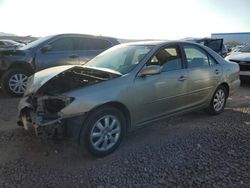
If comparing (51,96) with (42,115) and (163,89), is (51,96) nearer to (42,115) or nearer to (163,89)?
(42,115)

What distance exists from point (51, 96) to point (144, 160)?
143 cm

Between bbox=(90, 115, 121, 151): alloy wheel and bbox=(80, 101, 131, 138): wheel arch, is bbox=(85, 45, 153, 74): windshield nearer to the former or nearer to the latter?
bbox=(80, 101, 131, 138): wheel arch

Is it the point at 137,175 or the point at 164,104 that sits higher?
the point at 164,104

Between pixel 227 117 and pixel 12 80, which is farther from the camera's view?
pixel 12 80

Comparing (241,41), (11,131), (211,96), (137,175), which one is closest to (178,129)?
(211,96)

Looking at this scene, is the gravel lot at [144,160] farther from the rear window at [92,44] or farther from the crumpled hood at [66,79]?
the rear window at [92,44]

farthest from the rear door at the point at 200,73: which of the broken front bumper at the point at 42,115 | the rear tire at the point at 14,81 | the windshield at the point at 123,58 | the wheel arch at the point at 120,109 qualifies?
the rear tire at the point at 14,81

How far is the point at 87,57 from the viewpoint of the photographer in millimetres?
8633

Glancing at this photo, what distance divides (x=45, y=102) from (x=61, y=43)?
4.73 m

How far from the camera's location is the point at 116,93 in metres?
3.97

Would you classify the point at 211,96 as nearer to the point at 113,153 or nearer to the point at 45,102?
the point at 113,153

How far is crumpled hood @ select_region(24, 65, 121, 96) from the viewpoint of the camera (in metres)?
3.98

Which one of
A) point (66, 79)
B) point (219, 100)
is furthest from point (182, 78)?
point (66, 79)

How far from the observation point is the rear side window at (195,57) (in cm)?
521
